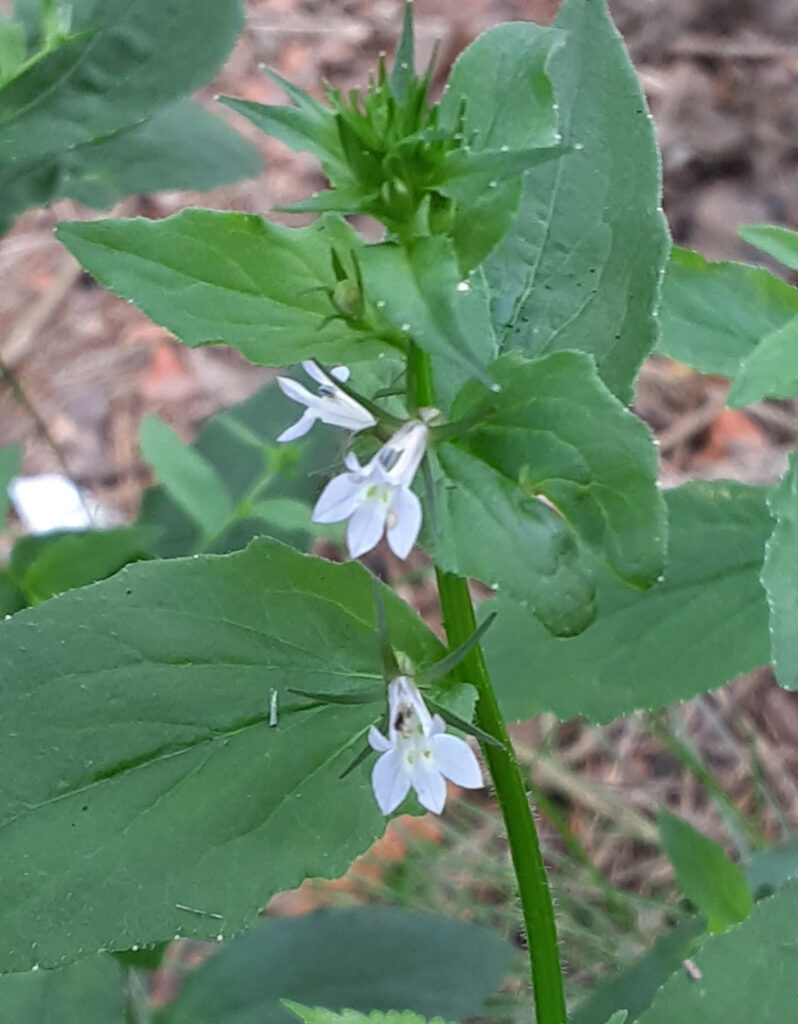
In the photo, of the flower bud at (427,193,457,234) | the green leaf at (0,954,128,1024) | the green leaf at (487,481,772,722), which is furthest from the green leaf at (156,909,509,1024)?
the flower bud at (427,193,457,234)

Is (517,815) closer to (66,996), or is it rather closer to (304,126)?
(304,126)

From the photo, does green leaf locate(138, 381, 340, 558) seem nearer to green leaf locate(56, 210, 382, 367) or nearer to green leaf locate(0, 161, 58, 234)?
green leaf locate(0, 161, 58, 234)

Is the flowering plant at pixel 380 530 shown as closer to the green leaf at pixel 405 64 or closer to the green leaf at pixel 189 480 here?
the green leaf at pixel 405 64

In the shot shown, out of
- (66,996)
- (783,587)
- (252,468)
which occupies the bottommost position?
(66,996)

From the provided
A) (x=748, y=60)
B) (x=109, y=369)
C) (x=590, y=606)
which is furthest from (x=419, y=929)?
(x=748, y=60)

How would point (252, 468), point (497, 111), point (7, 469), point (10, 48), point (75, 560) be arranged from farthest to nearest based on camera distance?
point (252, 468), point (7, 469), point (75, 560), point (10, 48), point (497, 111)

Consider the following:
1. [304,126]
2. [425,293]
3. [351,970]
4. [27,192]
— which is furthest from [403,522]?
[351,970]
